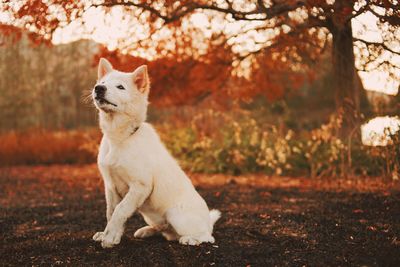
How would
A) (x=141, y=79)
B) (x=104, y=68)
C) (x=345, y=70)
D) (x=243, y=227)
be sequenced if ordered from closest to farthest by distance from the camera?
(x=141, y=79) < (x=104, y=68) < (x=243, y=227) < (x=345, y=70)

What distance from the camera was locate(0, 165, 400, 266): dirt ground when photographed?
3555mm

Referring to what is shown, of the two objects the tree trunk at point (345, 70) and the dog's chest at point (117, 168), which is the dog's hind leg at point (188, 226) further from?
the tree trunk at point (345, 70)

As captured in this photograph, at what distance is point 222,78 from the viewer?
812cm

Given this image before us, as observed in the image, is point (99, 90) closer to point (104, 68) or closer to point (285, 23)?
point (104, 68)

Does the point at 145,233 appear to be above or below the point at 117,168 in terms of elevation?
below

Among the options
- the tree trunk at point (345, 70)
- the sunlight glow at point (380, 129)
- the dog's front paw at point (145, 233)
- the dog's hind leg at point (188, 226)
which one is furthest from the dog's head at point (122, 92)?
the tree trunk at point (345, 70)

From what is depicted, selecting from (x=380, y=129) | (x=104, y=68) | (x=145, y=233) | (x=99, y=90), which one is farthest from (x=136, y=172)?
(x=380, y=129)

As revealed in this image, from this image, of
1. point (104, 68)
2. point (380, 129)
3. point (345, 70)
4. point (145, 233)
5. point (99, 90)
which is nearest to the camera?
point (99, 90)

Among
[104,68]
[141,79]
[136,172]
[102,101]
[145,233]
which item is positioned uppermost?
[104,68]

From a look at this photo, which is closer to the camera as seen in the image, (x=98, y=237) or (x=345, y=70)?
(x=98, y=237)

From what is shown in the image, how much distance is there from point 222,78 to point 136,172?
4.68m

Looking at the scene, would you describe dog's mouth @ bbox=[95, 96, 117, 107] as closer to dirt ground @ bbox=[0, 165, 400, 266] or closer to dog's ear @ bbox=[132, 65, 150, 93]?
dog's ear @ bbox=[132, 65, 150, 93]

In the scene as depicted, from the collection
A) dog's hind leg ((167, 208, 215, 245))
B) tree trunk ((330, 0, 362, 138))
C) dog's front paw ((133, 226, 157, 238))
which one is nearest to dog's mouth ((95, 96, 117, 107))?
dog's hind leg ((167, 208, 215, 245))

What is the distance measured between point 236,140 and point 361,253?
5.59 metres
